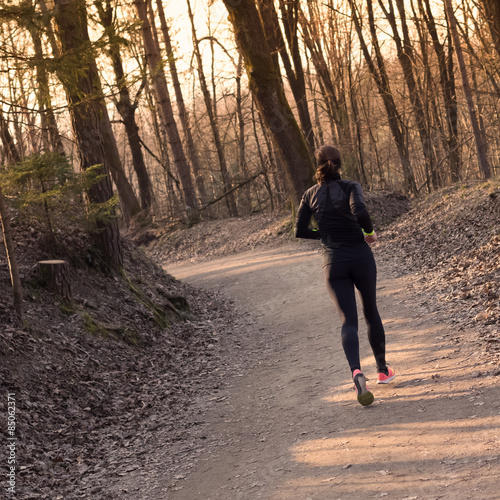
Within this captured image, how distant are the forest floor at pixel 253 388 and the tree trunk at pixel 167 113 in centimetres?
1133

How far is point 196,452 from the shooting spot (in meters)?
5.18

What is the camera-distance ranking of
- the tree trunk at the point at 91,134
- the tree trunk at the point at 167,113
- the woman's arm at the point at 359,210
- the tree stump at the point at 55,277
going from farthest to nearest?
the tree trunk at the point at 167,113, the tree trunk at the point at 91,134, the tree stump at the point at 55,277, the woman's arm at the point at 359,210

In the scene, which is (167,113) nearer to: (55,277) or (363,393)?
(55,277)

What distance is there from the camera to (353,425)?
480cm

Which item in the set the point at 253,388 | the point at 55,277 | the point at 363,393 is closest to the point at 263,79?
the point at 55,277

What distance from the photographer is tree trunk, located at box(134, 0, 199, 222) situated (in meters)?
21.0

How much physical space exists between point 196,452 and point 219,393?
159 cm

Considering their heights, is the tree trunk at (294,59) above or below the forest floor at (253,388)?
above

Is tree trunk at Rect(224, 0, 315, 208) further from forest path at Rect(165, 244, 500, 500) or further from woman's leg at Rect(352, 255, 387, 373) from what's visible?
woman's leg at Rect(352, 255, 387, 373)

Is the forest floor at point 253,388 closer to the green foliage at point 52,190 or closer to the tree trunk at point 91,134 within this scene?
the tree trunk at point 91,134

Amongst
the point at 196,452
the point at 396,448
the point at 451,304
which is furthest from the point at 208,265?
the point at 396,448

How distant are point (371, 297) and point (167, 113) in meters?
18.2

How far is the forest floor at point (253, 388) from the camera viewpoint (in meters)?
4.14

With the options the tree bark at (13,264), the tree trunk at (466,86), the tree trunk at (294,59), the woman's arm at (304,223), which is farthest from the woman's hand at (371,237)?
the tree trunk at (294,59)
